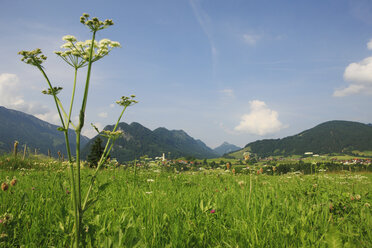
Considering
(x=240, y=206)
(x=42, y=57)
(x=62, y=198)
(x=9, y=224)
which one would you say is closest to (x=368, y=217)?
(x=240, y=206)

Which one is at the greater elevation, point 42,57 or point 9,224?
point 42,57

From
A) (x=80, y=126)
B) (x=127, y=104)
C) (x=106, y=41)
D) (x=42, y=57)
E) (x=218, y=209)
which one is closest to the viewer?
(x=80, y=126)

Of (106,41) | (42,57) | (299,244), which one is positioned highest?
(106,41)

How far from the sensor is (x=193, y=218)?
2.95 m

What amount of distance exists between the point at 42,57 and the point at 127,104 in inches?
43.0

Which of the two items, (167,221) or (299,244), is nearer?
(299,244)

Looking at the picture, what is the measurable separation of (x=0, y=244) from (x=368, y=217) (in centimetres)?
425

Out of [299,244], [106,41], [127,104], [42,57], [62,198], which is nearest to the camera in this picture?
[42,57]

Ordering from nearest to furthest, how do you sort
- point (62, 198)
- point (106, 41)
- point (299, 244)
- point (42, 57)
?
point (42, 57)
point (106, 41)
point (299, 244)
point (62, 198)

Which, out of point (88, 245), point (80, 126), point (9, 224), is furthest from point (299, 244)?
point (9, 224)

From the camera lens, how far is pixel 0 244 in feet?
6.85

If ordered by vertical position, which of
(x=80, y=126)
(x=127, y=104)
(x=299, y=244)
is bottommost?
(x=299, y=244)

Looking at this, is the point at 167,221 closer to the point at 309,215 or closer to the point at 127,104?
the point at 127,104

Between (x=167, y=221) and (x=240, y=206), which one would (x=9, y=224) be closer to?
(x=167, y=221)
